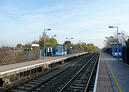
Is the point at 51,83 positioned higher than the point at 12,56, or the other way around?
the point at 12,56

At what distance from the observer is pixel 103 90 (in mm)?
7270

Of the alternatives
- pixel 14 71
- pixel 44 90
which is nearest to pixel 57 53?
pixel 14 71

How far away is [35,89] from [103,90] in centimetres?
422

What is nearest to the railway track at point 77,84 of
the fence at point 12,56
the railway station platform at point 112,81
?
the railway station platform at point 112,81

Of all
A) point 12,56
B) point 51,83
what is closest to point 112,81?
point 51,83

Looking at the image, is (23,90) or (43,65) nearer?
(23,90)

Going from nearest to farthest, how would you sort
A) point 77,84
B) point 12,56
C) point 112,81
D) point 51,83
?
1. point 112,81
2. point 77,84
3. point 51,83
4. point 12,56

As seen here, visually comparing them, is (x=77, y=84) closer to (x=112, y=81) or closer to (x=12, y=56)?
(x=112, y=81)

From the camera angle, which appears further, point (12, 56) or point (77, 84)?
point (12, 56)

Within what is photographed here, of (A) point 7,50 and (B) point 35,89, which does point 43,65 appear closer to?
(A) point 7,50

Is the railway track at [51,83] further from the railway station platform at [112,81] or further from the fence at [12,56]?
the fence at [12,56]

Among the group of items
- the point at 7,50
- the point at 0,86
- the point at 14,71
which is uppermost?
the point at 7,50

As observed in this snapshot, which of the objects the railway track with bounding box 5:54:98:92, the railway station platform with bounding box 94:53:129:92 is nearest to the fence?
the railway track with bounding box 5:54:98:92

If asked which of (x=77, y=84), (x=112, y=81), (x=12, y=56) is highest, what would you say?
(x=12, y=56)
